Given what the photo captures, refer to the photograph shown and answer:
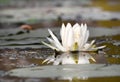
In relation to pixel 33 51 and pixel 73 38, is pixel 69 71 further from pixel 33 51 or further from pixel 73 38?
pixel 33 51

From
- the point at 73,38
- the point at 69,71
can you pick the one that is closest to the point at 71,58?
the point at 73,38

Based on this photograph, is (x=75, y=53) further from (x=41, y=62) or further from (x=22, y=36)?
(x=22, y=36)

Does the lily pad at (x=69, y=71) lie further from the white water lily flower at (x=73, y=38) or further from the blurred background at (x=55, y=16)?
the blurred background at (x=55, y=16)

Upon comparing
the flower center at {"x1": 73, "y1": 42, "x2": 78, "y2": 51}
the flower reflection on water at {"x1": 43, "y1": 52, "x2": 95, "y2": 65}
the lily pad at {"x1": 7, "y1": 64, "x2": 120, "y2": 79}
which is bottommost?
the lily pad at {"x1": 7, "y1": 64, "x2": 120, "y2": 79}

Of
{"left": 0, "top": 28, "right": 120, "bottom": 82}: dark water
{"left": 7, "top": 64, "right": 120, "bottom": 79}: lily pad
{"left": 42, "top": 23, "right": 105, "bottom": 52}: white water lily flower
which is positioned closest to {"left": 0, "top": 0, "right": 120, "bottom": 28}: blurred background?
{"left": 0, "top": 28, "right": 120, "bottom": 82}: dark water

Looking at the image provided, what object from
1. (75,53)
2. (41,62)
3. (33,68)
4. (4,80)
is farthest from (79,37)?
(4,80)

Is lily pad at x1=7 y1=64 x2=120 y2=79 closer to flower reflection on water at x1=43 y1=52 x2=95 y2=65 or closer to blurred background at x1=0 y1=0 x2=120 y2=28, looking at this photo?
flower reflection on water at x1=43 y1=52 x2=95 y2=65

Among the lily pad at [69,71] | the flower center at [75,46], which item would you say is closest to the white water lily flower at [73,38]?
the flower center at [75,46]

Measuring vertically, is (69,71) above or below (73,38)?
below
